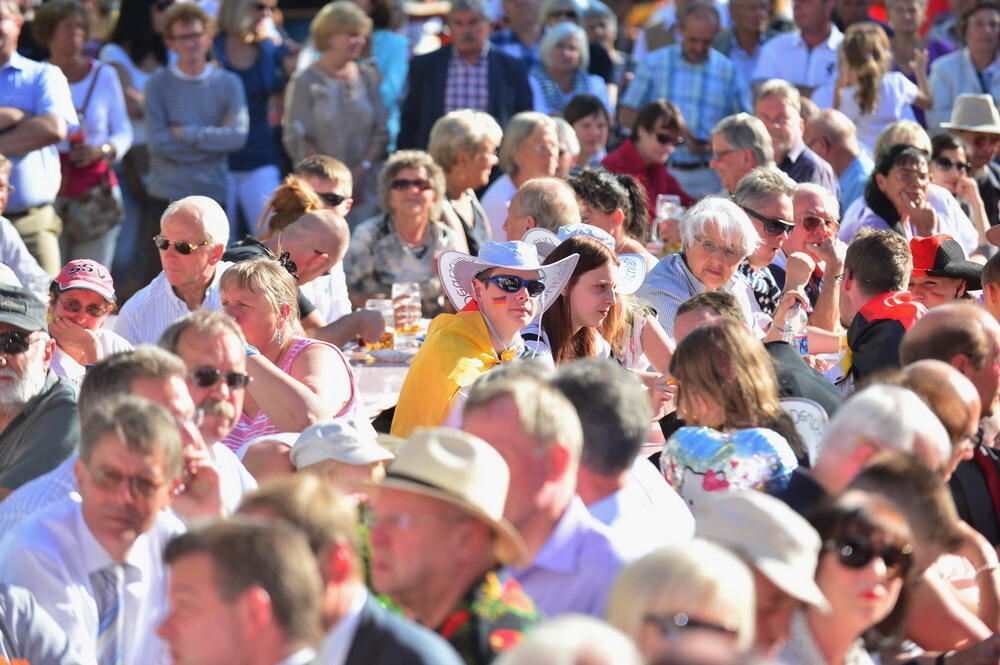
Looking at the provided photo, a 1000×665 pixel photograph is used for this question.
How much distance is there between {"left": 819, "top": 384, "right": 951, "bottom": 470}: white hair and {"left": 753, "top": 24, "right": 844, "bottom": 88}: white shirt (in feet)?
26.6

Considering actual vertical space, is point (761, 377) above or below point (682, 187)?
above

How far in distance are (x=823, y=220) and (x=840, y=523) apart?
14.6 feet

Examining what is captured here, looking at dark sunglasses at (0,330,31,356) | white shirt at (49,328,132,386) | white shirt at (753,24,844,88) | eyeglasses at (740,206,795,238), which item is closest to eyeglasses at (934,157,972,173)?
white shirt at (753,24,844,88)

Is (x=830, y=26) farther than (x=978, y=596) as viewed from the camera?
Yes

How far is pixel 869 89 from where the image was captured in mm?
10891

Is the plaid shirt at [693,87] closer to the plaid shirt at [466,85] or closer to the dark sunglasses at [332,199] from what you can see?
the plaid shirt at [466,85]

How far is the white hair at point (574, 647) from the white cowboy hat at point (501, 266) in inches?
147

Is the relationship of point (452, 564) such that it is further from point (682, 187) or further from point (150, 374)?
point (682, 187)

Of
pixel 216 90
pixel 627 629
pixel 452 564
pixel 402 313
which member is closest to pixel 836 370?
pixel 402 313

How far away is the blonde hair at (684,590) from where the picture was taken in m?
2.64

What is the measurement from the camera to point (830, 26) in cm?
1189

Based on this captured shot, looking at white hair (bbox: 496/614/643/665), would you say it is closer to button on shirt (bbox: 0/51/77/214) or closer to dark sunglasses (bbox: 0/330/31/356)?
dark sunglasses (bbox: 0/330/31/356)

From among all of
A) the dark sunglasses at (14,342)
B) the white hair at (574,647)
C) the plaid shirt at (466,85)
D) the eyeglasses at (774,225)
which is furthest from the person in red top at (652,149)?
the white hair at (574,647)

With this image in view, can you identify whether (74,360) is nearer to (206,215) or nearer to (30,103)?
(206,215)
